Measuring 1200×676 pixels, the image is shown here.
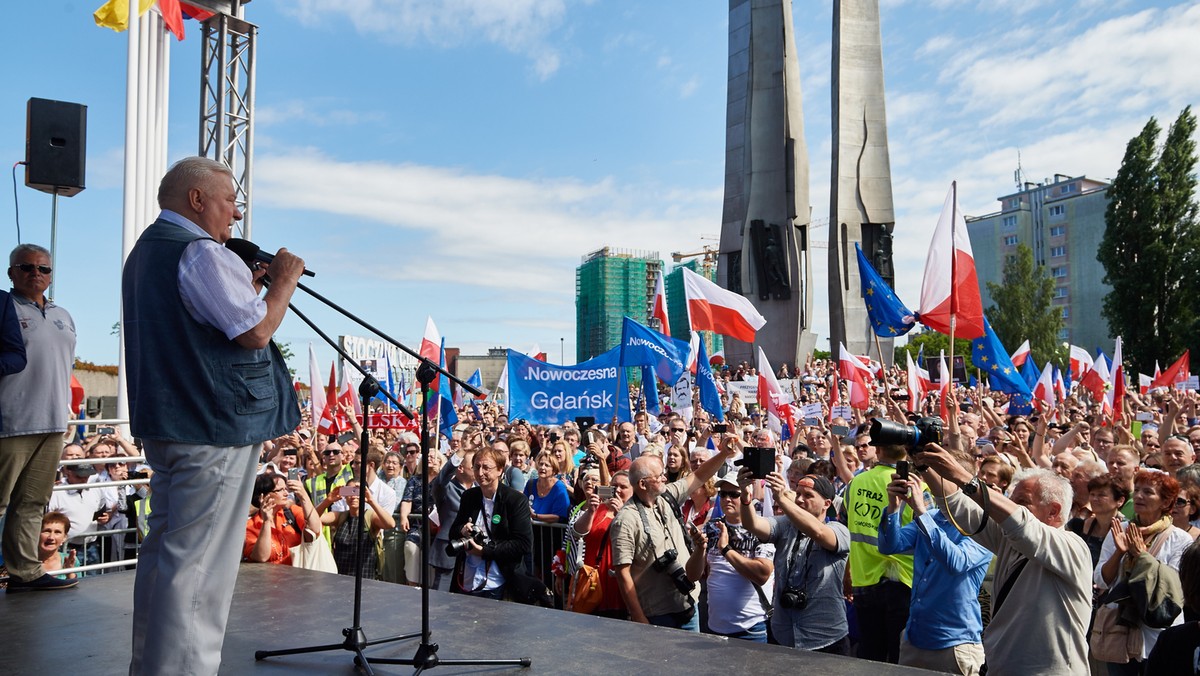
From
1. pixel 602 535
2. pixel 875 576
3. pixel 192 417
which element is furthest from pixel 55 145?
pixel 875 576

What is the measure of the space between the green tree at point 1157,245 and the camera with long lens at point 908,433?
47334 mm

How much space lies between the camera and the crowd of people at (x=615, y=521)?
9.74 feet

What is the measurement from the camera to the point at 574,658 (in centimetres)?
379

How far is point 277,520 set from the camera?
22.3 ft

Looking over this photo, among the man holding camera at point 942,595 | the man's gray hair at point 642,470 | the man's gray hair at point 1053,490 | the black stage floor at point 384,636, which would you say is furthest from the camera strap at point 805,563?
the black stage floor at point 384,636

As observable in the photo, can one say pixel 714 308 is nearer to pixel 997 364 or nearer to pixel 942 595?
pixel 997 364

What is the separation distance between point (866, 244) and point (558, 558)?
30811 mm

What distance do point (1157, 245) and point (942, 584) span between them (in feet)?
154

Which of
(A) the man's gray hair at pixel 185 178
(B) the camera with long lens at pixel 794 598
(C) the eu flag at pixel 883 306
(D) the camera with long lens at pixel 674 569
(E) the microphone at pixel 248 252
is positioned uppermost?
(C) the eu flag at pixel 883 306

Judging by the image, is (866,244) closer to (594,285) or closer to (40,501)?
(40,501)

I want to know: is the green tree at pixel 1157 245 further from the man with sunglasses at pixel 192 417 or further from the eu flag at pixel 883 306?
the man with sunglasses at pixel 192 417

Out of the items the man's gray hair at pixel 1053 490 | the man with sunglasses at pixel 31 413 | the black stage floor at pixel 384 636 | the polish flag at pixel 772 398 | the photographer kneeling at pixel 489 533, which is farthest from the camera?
the polish flag at pixel 772 398

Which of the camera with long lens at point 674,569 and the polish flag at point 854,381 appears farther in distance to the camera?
the polish flag at point 854,381

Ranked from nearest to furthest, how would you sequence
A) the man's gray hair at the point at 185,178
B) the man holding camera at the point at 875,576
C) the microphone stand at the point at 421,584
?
the man's gray hair at the point at 185,178, the microphone stand at the point at 421,584, the man holding camera at the point at 875,576
